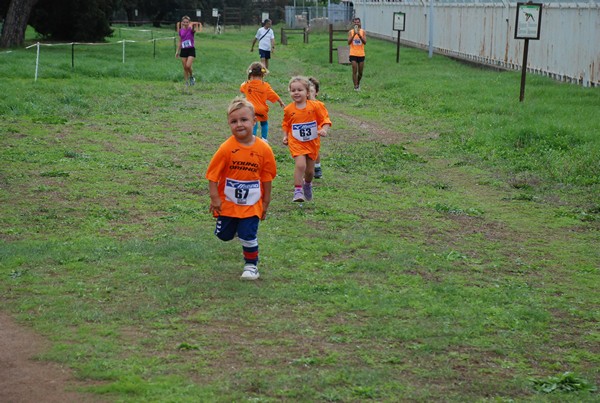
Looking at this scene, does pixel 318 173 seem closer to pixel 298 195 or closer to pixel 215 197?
pixel 298 195

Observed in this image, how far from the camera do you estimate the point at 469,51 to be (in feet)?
118

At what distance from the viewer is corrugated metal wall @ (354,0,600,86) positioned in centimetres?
2373

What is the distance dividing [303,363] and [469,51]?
31190 mm

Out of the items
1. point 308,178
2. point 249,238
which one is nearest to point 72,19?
point 308,178

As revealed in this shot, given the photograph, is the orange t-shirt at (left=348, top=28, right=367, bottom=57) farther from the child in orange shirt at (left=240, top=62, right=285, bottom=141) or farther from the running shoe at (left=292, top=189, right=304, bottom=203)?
the running shoe at (left=292, top=189, right=304, bottom=203)

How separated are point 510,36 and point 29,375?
2641cm

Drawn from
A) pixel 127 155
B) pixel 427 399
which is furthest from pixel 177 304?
pixel 127 155

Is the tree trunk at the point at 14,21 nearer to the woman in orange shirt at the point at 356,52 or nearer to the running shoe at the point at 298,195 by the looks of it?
the woman in orange shirt at the point at 356,52

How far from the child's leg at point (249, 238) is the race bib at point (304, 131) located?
11.7 feet

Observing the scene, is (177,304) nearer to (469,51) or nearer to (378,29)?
(469,51)

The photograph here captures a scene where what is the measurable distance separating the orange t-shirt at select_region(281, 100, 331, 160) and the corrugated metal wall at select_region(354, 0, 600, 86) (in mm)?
13427

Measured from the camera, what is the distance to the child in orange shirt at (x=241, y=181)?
8133 millimetres

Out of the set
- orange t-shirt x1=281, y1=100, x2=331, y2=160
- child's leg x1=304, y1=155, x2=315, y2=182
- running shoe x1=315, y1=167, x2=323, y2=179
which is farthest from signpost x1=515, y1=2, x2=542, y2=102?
child's leg x1=304, y1=155, x2=315, y2=182

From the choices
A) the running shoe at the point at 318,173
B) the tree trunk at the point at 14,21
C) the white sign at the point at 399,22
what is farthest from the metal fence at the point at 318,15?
the running shoe at the point at 318,173
